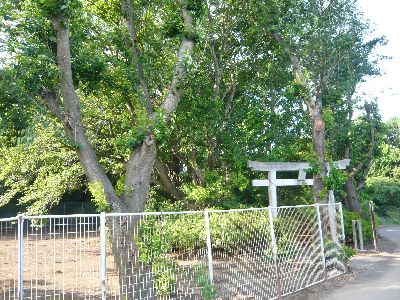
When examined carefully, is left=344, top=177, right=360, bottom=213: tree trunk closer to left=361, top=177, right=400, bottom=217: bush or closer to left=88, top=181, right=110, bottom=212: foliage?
left=88, top=181, right=110, bottom=212: foliage

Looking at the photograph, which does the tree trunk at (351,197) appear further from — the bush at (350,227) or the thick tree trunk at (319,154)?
the thick tree trunk at (319,154)

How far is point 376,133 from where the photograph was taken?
1861 centimetres

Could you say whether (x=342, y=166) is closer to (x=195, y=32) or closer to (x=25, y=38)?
(x=195, y=32)

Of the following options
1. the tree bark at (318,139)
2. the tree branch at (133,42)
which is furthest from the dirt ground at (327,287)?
the tree branch at (133,42)

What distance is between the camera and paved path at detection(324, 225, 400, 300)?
7.97 meters

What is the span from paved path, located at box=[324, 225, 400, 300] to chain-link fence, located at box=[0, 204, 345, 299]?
719 mm

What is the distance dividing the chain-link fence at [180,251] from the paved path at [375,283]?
2.36 ft

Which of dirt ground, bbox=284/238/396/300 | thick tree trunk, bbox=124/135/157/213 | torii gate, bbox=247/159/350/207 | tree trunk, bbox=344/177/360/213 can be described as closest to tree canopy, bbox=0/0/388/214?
thick tree trunk, bbox=124/135/157/213

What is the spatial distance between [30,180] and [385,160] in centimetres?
3245

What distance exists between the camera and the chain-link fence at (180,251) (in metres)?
5.34

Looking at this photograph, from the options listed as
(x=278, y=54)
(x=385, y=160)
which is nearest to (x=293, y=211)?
(x=278, y=54)

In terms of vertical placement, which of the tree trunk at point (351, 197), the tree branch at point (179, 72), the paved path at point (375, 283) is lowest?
the paved path at point (375, 283)

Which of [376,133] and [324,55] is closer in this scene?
[324,55]

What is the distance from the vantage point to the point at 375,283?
9234mm
